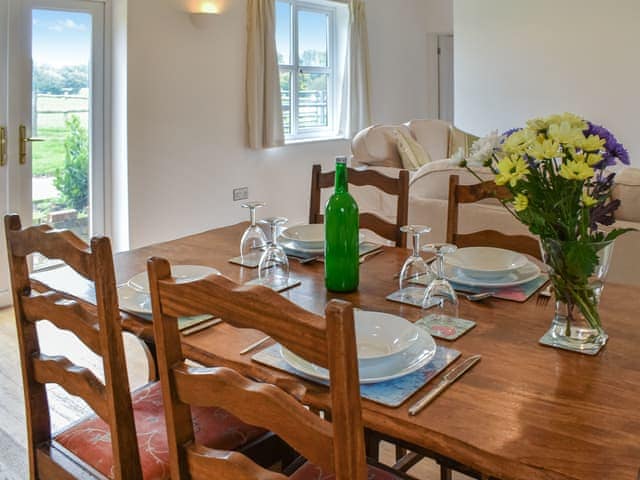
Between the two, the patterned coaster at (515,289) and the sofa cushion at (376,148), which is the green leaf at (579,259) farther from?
the sofa cushion at (376,148)

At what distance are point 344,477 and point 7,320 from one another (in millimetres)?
3434

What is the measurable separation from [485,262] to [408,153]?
272cm

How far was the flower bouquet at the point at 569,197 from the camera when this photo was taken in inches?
46.3

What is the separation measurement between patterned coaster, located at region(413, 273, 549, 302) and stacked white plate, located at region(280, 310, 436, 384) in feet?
1.36

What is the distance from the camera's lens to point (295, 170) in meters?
5.81

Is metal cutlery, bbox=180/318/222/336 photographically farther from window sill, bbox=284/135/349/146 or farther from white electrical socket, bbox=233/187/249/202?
window sill, bbox=284/135/349/146

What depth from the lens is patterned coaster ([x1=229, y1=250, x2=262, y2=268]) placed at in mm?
1946

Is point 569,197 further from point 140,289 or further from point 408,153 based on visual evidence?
point 408,153

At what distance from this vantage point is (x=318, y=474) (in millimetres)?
1270

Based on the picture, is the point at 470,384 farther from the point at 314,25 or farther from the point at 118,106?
the point at 314,25

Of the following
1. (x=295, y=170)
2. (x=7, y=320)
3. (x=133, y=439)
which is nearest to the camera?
(x=133, y=439)

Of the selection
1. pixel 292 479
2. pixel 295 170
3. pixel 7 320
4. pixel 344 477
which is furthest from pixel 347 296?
pixel 295 170

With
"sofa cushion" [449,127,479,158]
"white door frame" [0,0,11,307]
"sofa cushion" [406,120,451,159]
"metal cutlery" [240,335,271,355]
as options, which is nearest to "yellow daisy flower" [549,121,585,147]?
"metal cutlery" [240,335,271,355]

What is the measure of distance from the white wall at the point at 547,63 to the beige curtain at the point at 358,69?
90 cm
